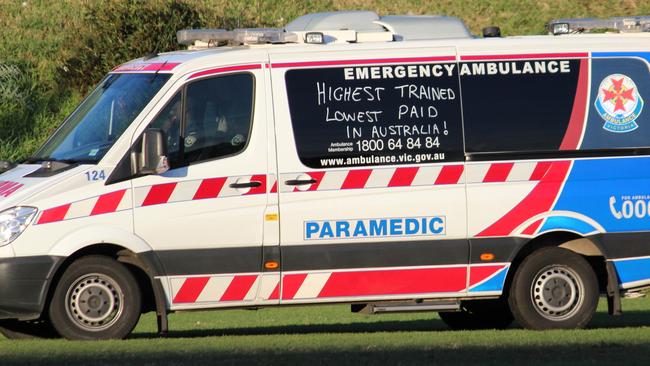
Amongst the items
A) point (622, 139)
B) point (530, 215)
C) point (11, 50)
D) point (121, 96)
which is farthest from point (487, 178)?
point (11, 50)

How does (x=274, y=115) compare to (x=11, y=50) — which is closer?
(x=274, y=115)

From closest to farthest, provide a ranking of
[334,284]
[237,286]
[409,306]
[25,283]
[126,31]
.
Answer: [25,283] → [237,286] → [334,284] → [409,306] → [126,31]

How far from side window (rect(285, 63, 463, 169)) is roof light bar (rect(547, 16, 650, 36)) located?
160 cm

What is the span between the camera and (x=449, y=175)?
11.0 metres

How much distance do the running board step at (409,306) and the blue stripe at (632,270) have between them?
1.38 metres

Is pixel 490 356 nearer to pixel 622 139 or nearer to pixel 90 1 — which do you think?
pixel 622 139

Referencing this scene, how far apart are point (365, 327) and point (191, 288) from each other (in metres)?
3.03

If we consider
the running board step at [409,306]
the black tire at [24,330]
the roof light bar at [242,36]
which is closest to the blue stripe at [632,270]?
the running board step at [409,306]

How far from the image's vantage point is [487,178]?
11.1 metres

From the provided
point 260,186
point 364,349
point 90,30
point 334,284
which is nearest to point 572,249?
point 334,284

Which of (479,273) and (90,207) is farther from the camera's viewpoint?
(479,273)

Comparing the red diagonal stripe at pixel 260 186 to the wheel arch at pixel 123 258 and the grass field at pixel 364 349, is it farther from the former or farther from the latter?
the grass field at pixel 364 349

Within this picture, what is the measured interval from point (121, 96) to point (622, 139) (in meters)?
4.11

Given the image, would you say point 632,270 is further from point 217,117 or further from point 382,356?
point 217,117
